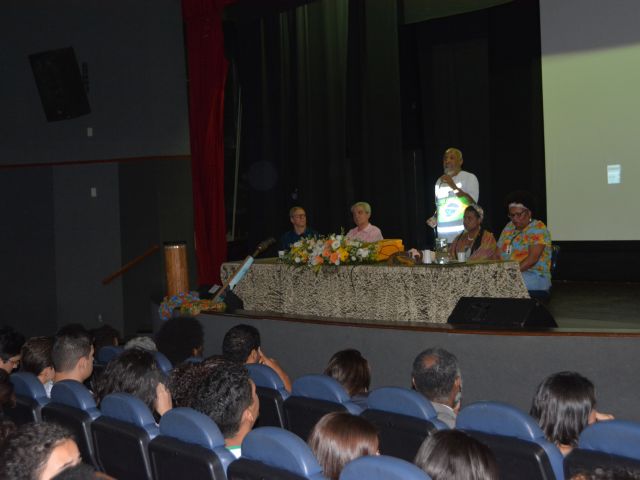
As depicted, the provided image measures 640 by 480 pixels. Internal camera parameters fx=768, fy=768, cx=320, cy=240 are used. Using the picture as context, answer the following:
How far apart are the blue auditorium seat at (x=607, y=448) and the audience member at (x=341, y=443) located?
21.2 inches

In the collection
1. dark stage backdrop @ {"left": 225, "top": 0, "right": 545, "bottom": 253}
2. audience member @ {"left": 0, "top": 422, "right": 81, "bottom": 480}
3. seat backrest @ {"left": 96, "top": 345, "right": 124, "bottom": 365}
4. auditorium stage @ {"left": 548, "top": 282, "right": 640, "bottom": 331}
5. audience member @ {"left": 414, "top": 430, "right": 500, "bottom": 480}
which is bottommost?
auditorium stage @ {"left": 548, "top": 282, "right": 640, "bottom": 331}

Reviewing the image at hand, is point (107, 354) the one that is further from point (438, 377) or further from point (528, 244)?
point (528, 244)

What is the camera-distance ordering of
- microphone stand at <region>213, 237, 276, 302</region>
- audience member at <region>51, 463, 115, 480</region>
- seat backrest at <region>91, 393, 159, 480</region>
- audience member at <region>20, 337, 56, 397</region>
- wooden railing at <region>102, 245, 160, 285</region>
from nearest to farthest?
audience member at <region>51, 463, 115, 480</region> → seat backrest at <region>91, 393, 159, 480</region> → audience member at <region>20, 337, 56, 397</region> → microphone stand at <region>213, 237, 276, 302</region> → wooden railing at <region>102, 245, 160, 285</region>

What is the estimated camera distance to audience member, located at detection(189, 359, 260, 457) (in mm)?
2490

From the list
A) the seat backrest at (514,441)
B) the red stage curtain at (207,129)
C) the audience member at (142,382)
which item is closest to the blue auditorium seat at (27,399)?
the audience member at (142,382)

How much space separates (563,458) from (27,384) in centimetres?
229

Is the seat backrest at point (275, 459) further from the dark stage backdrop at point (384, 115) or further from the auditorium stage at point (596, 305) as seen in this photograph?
the dark stage backdrop at point (384, 115)

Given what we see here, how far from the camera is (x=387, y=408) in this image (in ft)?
8.74

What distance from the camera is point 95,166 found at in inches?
359

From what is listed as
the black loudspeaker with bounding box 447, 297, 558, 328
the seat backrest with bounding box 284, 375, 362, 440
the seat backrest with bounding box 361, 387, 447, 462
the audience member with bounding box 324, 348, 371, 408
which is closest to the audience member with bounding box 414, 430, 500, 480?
the seat backrest with bounding box 361, 387, 447, 462

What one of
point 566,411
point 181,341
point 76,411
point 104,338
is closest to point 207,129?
point 104,338

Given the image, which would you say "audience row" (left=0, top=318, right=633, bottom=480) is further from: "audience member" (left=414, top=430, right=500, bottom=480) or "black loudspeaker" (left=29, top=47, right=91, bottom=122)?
"black loudspeaker" (left=29, top=47, right=91, bottom=122)

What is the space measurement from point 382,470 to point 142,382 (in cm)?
159

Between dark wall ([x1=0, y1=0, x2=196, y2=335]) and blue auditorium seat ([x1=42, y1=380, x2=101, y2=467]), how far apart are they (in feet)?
18.5
